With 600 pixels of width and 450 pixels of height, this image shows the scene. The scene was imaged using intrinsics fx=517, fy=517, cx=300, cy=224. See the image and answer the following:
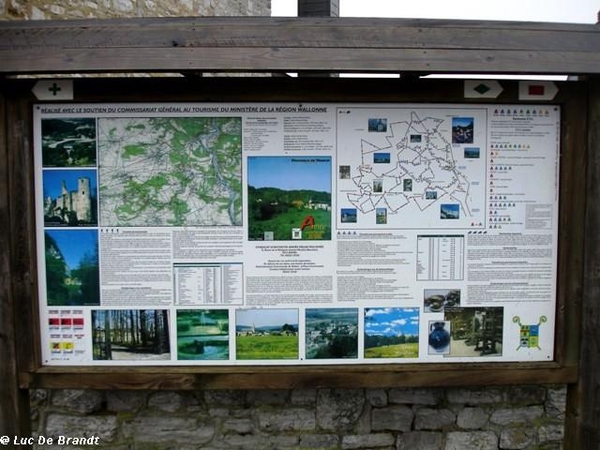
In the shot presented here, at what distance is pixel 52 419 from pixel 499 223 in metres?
2.93

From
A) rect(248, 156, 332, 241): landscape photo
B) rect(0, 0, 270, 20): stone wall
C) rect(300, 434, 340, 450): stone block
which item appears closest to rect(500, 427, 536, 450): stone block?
rect(300, 434, 340, 450): stone block

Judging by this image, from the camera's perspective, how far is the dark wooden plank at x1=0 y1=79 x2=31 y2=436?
2.85 m

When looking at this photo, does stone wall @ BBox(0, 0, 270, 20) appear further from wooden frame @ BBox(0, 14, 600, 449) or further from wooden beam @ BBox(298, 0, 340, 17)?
wooden beam @ BBox(298, 0, 340, 17)

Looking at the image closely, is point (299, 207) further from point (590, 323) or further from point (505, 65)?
point (590, 323)

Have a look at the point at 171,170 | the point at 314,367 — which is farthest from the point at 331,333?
the point at 171,170

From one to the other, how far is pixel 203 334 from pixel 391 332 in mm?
1080

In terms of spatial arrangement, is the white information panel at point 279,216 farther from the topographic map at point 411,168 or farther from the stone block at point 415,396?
the stone block at point 415,396

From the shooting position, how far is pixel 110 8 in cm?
502

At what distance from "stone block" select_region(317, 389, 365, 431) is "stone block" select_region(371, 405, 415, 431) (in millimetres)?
115

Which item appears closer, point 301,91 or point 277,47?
point 277,47

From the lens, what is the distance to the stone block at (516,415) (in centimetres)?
320

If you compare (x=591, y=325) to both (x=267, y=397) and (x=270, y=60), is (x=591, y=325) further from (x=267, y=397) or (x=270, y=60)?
(x=270, y=60)

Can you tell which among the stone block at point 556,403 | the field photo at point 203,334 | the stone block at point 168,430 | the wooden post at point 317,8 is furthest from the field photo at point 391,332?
the wooden post at point 317,8

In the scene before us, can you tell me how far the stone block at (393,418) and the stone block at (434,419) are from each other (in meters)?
0.06
